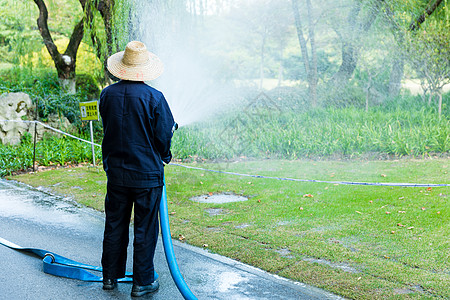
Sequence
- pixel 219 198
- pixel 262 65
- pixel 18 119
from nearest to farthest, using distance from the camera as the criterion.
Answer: pixel 219 198 → pixel 18 119 → pixel 262 65

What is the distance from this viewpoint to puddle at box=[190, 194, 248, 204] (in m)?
6.83

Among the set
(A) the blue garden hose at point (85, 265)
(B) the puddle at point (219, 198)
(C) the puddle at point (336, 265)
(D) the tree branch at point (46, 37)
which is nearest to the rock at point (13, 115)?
(D) the tree branch at point (46, 37)

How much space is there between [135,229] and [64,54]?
39.5 ft

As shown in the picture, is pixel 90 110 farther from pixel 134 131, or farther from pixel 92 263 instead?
pixel 134 131

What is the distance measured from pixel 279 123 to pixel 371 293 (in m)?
8.56

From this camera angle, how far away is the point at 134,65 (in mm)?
3580

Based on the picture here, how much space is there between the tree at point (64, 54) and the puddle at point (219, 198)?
349 inches

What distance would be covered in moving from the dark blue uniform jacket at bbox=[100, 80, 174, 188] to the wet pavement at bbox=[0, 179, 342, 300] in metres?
1.00

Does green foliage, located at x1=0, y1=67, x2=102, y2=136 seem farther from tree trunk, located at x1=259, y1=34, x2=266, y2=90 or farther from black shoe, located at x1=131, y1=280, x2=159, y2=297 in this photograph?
black shoe, located at x1=131, y1=280, x2=159, y2=297

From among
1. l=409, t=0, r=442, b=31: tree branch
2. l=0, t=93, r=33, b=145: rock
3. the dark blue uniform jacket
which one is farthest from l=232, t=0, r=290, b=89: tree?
the dark blue uniform jacket

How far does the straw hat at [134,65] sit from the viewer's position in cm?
352

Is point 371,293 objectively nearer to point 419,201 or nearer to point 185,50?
point 419,201

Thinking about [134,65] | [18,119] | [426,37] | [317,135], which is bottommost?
[317,135]

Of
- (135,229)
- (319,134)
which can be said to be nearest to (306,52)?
(319,134)
